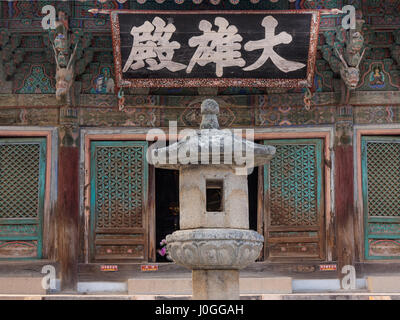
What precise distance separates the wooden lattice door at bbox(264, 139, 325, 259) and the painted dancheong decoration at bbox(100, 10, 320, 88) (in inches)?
45.9

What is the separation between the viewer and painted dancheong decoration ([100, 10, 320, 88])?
12.2 m

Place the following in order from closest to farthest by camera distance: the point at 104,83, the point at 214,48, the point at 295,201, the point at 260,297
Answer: the point at 260,297
the point at 214,48
the point at 295,201
the point at 104,83

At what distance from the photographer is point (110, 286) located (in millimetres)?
12672

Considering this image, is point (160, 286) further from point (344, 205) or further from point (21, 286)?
point (344, 205)

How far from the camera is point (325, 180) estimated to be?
42.5 feet

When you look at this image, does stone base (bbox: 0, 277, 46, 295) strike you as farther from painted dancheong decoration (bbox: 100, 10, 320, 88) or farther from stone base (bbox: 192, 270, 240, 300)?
stone base (bbox: 192, 270, 240, 300)

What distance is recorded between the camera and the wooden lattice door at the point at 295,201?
1286cm

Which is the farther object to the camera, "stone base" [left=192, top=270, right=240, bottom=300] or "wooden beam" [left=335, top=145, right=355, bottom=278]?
"wooden beam" [left=335, top=145, right=355, bottom=278]

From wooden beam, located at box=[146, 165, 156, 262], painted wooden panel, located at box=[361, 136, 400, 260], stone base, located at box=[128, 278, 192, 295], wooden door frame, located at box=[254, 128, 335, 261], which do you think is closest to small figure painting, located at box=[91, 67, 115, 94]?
wooden beam, located at box=[146, 165, 156, 262]

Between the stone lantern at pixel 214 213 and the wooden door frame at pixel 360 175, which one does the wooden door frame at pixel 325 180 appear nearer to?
the wooden door frame at pixel 360 175

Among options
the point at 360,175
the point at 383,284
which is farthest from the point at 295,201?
the point at 383,284

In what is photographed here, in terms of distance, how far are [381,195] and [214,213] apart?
215 inches

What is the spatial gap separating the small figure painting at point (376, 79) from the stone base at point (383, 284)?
3.18 meters

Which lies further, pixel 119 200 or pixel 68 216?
pixel 119 200
